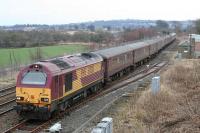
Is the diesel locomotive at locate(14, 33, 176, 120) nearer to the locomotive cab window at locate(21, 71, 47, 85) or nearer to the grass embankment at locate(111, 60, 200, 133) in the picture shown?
the locomotive cab window at locate(21, 71, 47, 85)

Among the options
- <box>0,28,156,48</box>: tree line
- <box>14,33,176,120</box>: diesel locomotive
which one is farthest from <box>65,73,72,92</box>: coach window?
<box>0,28,156,48</box>: tree line

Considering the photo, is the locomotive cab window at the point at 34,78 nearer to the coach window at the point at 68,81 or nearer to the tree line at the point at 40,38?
the coach window at the point at 68,81

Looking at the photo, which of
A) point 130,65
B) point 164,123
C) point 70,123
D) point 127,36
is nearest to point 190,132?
point 164,123

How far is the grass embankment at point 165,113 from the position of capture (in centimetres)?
1322

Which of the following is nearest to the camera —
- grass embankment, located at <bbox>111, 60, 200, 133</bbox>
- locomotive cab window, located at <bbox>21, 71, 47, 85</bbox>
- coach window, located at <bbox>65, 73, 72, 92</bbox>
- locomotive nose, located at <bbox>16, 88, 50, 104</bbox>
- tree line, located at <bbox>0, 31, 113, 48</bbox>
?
grass embankment, located at <bbox>111, 60, 200, 133</bbox>

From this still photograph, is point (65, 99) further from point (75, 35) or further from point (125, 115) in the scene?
point (75, 35)

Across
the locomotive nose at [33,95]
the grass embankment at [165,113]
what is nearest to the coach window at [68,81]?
the locomotive nose at [33,95]

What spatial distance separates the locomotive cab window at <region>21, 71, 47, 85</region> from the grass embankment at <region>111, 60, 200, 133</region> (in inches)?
151

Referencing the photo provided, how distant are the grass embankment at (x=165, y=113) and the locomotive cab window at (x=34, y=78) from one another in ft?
12.6

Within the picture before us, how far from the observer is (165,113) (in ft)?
53.3

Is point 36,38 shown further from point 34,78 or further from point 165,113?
point 165,113

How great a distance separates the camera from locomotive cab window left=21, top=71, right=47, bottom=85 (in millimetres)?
18203

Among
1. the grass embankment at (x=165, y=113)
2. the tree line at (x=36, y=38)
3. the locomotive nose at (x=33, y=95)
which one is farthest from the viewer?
the tree line at (x=36, y=38)

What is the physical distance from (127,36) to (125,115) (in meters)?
90.8
